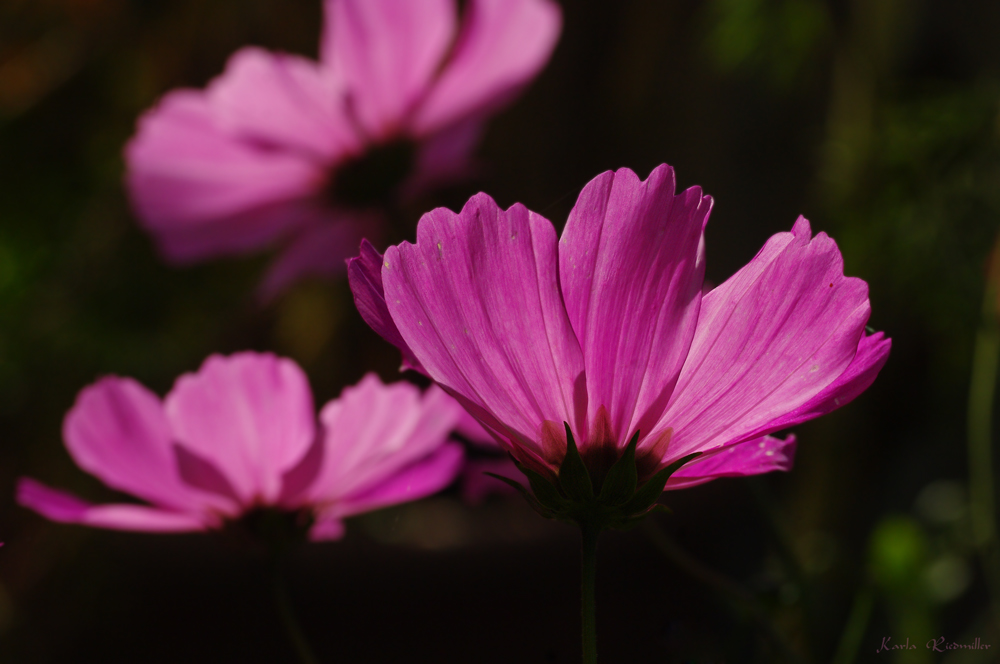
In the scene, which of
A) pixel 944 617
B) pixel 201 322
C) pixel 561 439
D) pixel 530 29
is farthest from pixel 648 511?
pixel 201 322

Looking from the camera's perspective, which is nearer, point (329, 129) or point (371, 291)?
point (371, 291)

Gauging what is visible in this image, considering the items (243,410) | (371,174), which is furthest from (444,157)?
(243,410)

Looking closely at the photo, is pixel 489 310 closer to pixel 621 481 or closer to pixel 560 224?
pixel 621 481

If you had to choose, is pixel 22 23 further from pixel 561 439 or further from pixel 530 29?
pixel 561 439

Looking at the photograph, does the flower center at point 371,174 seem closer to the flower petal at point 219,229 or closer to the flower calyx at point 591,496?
the flower petal at point 219,229

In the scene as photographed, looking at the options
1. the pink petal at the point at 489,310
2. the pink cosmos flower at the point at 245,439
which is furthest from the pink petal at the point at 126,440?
the pink petal at the point at 489,310

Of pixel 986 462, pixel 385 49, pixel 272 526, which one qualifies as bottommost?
pixel 986 462

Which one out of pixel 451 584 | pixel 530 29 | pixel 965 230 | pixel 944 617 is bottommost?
pixel 451 584
